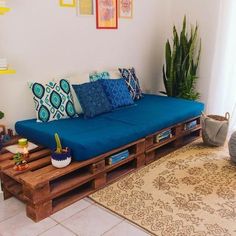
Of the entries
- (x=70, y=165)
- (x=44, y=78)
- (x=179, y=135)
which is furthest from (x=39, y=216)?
(x=179, y=135)

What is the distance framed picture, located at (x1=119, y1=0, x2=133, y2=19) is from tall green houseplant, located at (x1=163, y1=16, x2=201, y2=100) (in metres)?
0.66

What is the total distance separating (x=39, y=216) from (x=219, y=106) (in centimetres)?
290

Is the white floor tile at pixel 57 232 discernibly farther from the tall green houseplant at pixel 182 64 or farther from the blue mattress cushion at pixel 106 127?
the tall green houseplant at pixel 182 64

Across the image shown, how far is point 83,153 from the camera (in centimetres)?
216

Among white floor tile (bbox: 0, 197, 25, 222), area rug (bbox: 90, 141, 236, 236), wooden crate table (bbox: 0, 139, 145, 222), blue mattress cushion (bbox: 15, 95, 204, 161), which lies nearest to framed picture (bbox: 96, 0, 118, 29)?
blue mattress cushion (bbox: 15, 95, 204, 161)

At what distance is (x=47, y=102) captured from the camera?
8.86 feet

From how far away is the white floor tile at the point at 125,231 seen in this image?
1867 mm

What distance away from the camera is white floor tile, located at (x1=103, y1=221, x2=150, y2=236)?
187 cm

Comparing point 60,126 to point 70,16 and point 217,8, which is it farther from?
point 217,8

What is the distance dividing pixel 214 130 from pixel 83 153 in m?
1.74

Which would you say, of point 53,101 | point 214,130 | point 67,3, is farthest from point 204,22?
point 53,101

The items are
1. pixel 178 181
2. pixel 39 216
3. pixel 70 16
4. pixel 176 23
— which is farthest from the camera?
pixel 176 23

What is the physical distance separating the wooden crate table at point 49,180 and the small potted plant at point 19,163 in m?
0.03

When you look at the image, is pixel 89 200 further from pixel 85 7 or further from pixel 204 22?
pixel 204 22
